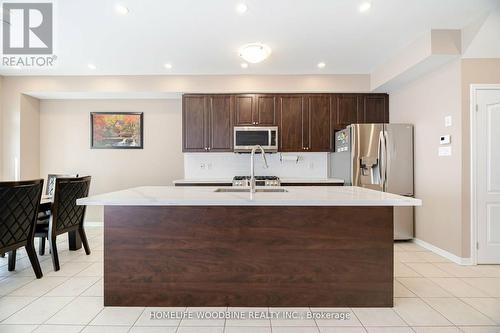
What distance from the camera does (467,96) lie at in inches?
117

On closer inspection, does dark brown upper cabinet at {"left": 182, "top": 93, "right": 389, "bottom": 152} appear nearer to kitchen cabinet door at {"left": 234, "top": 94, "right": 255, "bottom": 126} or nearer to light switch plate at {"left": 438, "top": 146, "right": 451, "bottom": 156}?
kitchen cabinet door at {"left": 234, "top": 94, "right": 255, "bottom": 126}

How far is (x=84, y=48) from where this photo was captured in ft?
11.2

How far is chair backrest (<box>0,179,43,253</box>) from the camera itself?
2.29 meters

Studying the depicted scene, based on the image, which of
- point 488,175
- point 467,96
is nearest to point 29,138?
point 467,96

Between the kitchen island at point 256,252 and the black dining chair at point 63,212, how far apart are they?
1.23 meters

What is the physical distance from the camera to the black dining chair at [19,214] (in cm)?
229

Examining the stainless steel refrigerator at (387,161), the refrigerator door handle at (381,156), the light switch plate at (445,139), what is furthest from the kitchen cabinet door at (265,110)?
the light switch plate at (445,139)

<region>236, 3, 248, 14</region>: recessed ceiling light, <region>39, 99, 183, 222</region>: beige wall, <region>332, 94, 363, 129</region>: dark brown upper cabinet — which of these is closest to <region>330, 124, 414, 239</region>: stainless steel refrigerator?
<region>332, 94, 363, 129</region>: dark brown upper cabinet

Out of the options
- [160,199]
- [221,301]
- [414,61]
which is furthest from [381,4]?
[221,301]

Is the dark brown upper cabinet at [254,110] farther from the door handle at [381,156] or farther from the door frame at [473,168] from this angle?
the door frame at [473,168]

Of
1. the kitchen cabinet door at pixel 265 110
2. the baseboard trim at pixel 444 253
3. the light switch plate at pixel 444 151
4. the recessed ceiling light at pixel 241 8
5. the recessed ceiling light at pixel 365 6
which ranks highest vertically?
the recessed ceiling light at pixel 241 8

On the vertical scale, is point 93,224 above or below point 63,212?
below

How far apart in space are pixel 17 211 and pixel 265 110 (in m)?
3.32

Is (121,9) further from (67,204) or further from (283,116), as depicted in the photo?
(283,116)
